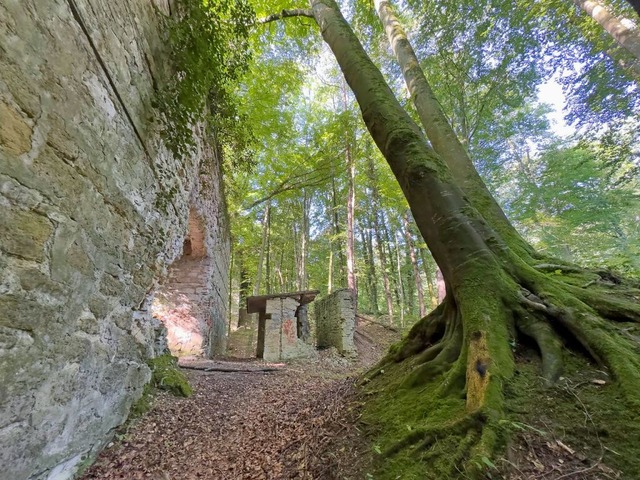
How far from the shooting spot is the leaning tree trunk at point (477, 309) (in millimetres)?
1677

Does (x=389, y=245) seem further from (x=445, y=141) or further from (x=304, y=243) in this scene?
(x=445, y=141)

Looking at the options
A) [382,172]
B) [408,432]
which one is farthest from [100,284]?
[382,172]

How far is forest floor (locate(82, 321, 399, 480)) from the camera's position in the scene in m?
2.08

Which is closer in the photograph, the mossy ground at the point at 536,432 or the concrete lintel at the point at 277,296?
the mossy ground at the point at 536,432

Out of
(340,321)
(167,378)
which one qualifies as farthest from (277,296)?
(167,378)

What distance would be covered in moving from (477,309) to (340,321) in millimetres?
7765

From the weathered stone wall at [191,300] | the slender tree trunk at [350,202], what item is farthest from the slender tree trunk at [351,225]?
the weathered stone wall at [191,300]

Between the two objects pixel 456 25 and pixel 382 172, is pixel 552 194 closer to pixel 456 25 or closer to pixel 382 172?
pixel 382 172

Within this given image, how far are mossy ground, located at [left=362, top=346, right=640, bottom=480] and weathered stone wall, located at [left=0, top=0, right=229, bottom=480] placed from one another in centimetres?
190

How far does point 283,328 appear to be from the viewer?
339 inches

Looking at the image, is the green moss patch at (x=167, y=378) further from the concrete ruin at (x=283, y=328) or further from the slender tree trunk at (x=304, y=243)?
the slender tree trunk at (x=304, y=243)

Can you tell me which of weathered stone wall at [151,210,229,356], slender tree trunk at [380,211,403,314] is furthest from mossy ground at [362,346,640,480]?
slender tree trunk at [380,211,403,314]

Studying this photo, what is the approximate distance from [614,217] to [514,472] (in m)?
16.6

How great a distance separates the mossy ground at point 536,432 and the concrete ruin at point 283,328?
21.8 feet
